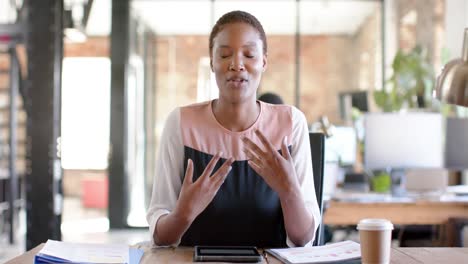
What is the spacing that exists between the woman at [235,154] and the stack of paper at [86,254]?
0.16 metres

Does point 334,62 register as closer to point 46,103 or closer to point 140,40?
point 140,40

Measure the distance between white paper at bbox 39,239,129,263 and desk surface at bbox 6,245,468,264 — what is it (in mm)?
65

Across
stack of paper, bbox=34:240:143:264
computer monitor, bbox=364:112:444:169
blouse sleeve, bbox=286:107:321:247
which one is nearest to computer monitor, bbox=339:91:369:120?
computer monitor, bbox=364:112:444:169

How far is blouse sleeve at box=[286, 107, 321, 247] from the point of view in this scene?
6.39 feet

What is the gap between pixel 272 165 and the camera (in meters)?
1.74

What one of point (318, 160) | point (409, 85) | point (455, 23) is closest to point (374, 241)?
point (318, 160)

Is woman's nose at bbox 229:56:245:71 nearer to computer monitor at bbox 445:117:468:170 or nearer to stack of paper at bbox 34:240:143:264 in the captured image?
stack of paper at bbox 34:240:143:264

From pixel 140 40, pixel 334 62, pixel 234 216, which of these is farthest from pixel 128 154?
pixel 234 216

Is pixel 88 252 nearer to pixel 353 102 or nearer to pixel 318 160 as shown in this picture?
pixel 318 160

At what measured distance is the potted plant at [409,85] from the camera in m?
7.05

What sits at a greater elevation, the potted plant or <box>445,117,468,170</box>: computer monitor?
the potted plant

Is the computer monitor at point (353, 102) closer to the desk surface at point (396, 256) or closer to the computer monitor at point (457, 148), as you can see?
the computer monitor at point (457, 148)

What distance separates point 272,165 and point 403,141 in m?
2.85

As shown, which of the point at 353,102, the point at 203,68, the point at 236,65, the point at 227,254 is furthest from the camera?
the point at 203,68
